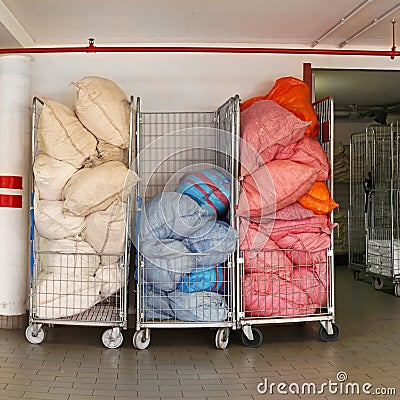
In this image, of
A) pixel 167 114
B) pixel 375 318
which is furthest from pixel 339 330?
pixel 167 114

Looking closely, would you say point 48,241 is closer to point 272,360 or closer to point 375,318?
point 272,360

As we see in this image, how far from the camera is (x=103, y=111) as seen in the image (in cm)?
480

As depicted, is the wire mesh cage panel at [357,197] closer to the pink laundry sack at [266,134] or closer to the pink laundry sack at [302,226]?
the pink laundry sack at [302,226]

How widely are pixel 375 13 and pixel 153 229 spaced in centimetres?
234

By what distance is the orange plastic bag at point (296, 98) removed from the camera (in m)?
5.07

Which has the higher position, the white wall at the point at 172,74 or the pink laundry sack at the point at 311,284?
the white wall at the point at 172,74

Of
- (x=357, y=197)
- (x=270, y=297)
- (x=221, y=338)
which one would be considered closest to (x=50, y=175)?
(x=221, y=338)

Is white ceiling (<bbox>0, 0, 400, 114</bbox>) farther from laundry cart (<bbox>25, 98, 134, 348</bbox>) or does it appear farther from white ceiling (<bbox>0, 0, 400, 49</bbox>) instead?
laundry cart (<bbox>25, 98, 134, 348</bbox>)

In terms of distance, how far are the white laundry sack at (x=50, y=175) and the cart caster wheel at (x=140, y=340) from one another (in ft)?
3.77

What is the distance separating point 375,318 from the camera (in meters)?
5.97

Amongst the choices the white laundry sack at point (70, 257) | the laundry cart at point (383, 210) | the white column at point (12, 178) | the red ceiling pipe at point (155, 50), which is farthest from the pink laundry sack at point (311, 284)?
the laundry cart at point (383, 210)

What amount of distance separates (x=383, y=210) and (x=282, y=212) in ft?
15.1

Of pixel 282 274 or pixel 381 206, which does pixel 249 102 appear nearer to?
pixel 282 274

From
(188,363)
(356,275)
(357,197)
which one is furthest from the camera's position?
(357,197)
